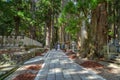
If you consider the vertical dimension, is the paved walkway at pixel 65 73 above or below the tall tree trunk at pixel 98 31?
below

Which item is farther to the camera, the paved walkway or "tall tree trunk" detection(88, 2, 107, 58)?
"tall tree trunk" detection(88, 2, 107, 58)

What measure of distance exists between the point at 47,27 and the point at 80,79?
1984 inches

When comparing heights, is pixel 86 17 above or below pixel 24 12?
below

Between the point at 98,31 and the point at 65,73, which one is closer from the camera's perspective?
the point at 65,73

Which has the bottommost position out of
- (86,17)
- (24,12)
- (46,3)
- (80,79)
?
(80,79)

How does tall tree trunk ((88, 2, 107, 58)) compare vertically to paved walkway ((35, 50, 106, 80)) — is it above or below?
above

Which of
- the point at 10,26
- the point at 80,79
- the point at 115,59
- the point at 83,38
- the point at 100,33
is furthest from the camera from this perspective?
the point at 10,26

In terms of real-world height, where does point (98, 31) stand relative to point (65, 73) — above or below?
above

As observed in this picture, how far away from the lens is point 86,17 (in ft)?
76.7

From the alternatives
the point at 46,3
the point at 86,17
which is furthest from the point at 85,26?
the point at 46,3

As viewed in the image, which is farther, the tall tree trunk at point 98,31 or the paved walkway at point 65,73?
the tall tree trunk at point 98,31

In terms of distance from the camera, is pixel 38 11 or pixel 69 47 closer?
pixel 69 47

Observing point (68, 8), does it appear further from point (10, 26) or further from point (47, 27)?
point (47, 27)

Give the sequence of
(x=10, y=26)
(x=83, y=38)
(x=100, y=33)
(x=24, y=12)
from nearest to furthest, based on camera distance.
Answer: (x=100, y=33)
(x=83, y=38)
(x=24, y=12)
(x=10, y=26)
